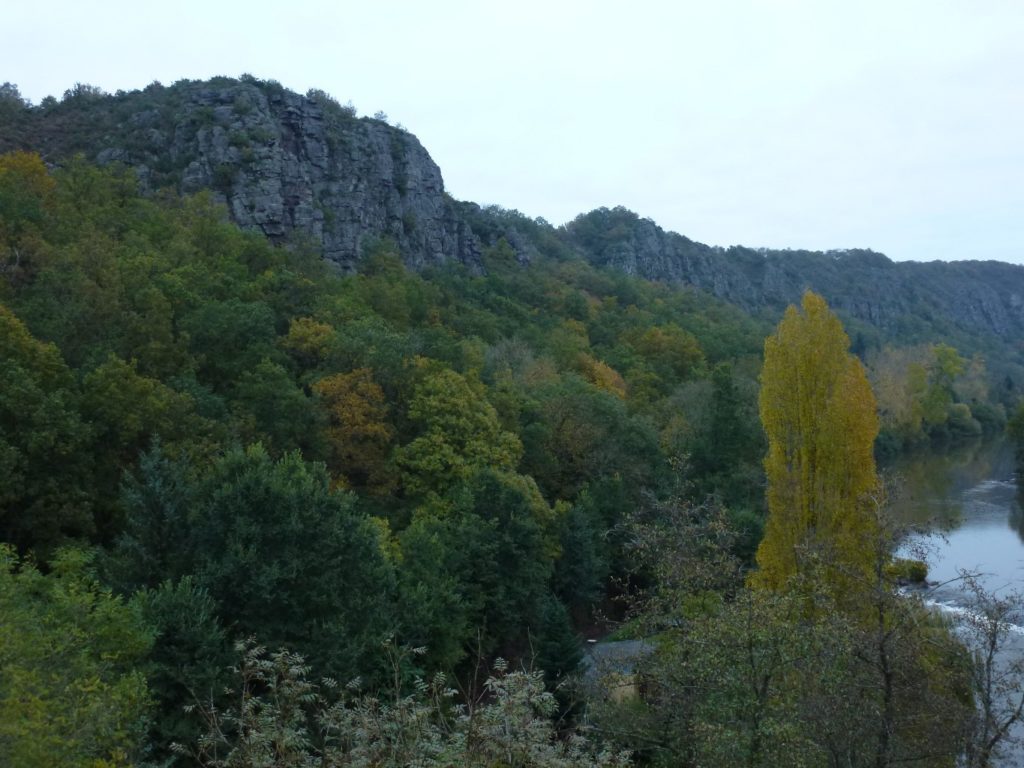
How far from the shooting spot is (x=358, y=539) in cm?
1628

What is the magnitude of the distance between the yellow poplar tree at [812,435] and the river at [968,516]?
4.97 ft

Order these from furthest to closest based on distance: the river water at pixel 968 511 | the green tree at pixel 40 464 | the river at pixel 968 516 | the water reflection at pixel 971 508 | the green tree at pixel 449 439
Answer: the water reflection at pixel 971 508
the river water at pixel 968 511
the green tree at pixel 449 439
the river at pixel 968 516
the green tree at pixel 40 464

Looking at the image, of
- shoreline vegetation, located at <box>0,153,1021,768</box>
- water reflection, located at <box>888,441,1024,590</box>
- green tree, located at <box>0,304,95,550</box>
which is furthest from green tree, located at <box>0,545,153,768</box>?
water reflection, located at <box>888,441,1024,590</box>

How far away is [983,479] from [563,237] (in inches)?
2939

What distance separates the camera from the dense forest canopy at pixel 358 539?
28.8ft

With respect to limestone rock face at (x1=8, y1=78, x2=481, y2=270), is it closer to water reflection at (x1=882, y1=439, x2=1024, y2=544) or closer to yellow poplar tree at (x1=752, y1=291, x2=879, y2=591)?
yellow poplar tree at (x1=752, y1=291, x2=879, y2=591)

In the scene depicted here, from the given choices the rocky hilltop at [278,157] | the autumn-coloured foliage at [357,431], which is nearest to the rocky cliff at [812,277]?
the rocky hilltop at [278,157]

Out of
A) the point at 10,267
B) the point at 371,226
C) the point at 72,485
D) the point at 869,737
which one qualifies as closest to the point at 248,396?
the point at 72,485

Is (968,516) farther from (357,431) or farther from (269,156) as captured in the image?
(269,156)

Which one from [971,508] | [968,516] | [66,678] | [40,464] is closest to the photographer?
[66,678]

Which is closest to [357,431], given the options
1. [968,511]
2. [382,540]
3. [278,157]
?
[382,540]

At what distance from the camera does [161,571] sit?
1474 centimetres

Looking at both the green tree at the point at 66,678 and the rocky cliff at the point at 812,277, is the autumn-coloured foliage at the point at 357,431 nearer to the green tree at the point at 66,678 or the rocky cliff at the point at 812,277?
the green tree at the point at 66,678

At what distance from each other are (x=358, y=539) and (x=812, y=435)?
32.6 feet
